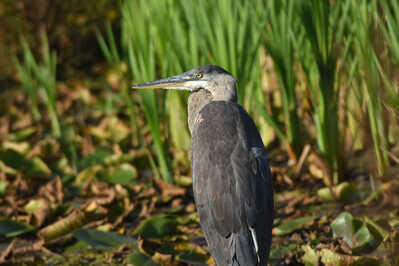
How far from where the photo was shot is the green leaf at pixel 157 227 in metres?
3.26

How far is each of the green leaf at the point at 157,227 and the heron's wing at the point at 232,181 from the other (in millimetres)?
821

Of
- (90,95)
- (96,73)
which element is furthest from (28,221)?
(96,73)

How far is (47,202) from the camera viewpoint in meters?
3.65

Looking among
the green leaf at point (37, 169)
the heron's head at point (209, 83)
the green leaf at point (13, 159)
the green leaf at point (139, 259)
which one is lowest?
the green leaf at point (139, 259)

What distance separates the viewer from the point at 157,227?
3297mm

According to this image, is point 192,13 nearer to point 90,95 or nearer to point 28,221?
point 28,221

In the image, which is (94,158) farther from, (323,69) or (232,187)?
(232,187)

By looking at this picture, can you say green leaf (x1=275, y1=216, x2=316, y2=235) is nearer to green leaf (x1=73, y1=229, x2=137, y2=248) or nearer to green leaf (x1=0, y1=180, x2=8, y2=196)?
green leaf (x1=73, y1=229, x2=137, y2=248)

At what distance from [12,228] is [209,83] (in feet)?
4.95

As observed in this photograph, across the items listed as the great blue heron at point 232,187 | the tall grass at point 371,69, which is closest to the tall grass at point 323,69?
the tall grass at point 371,69

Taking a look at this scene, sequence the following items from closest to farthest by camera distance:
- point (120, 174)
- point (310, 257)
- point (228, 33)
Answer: point (310, 257), point (228, 33), point (120, 174)

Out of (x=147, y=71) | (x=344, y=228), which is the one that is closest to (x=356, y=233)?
(x=344, y=228)

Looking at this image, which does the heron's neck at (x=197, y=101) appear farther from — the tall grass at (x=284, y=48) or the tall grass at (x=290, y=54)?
the tall grass at (x=284, y=48)

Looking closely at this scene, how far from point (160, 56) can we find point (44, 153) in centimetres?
125
